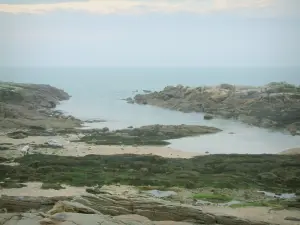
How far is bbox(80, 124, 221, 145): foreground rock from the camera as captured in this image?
16531mm

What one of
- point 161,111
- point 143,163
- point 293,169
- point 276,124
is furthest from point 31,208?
point 161,111

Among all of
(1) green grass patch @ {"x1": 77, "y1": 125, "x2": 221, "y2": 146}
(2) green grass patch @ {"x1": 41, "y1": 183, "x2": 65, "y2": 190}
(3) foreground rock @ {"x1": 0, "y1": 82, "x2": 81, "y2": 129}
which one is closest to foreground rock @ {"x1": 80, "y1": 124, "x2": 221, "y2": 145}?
(1) green grass patch @ {"x1": 77, "y1": 125, "x2": 221, "y2": 146}

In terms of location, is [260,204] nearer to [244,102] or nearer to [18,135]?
[18,135]

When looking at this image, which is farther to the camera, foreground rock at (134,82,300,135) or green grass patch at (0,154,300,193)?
foreground rock at (134,82,300,135)

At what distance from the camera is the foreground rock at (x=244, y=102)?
20078mm

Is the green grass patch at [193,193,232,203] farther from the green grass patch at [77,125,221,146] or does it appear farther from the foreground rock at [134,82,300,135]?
the foreground rock at [134,82,300,135]

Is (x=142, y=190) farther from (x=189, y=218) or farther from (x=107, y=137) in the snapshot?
(x=107, y=137)

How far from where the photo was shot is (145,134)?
60.0ft

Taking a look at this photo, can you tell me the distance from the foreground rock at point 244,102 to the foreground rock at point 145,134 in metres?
2.98

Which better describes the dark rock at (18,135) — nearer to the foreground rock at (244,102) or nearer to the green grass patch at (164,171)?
the green grass patch at (164,171)

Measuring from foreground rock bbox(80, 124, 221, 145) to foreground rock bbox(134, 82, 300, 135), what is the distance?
9.77ft

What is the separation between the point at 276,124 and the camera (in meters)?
19.7

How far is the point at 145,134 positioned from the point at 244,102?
1019cm

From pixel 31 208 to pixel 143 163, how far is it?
4.90m
